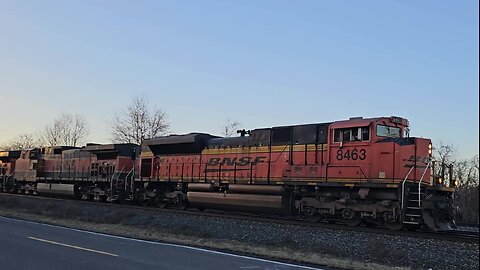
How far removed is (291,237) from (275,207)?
4.57 meters

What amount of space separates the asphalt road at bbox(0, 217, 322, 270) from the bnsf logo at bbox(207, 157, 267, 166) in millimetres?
7795

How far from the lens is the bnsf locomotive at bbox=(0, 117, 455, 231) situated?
1536 centimetres

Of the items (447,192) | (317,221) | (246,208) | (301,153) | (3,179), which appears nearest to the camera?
(447,192)

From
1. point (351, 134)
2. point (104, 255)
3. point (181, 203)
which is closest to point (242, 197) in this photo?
point (181, 203)

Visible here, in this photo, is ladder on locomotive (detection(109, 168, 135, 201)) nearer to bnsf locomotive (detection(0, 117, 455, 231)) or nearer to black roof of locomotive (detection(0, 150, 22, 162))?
bnsf locomotive (detection(0, 117, 455, 231))

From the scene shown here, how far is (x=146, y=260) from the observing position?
9984 millimetres

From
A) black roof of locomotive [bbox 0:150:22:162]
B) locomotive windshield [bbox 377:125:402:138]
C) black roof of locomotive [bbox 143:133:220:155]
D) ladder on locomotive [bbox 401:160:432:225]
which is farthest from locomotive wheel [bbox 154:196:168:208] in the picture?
black roof of locomotive [bbox 0:150:22:162]

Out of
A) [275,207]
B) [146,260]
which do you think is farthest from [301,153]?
[146,260]

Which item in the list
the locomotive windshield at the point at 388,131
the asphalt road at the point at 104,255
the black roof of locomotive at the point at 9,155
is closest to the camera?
the asphalt road at the point at 104,255

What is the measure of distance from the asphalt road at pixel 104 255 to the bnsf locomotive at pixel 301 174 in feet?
20.9

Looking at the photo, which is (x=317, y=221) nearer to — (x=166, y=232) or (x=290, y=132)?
(x=290, y=132)

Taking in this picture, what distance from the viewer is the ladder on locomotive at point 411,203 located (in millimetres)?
14539

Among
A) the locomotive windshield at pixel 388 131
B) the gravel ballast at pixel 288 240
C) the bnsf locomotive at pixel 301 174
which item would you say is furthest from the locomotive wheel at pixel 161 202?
the locomotive windshield at pixel 388 131

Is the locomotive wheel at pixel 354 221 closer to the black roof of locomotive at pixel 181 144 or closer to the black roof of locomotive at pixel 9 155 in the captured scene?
the black roof of locomotive at pixel 181 144
